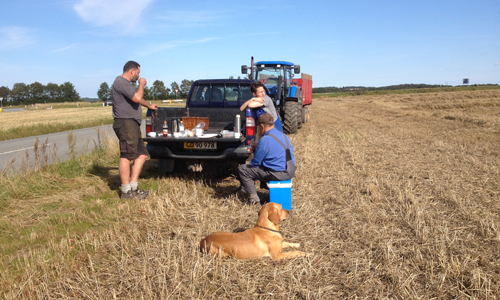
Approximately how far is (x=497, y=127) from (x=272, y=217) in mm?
12416

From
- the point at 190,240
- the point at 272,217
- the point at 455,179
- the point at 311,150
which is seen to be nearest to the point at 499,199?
the point at 455,179

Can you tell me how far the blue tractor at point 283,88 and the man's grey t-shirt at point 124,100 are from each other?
6682 mm

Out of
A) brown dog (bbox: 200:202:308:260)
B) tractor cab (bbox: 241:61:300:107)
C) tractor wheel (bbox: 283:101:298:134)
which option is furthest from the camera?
tractor cab (bbox: 241:61:300:107)

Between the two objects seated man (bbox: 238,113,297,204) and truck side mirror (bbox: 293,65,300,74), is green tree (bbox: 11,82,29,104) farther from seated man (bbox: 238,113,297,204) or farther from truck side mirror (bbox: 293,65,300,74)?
seated man (bbox: 238,113,297,204)

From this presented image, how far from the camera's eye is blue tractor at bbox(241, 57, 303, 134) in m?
12.3

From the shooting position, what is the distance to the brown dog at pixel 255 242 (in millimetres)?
3207

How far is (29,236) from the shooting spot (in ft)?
13.4

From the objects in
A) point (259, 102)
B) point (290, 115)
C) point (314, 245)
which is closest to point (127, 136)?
point (259, 102)

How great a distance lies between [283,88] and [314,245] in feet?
32.5

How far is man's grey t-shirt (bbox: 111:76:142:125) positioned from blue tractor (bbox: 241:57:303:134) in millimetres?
6682

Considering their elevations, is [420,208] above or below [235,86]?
below

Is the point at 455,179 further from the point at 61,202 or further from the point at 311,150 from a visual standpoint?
the point at 61,202

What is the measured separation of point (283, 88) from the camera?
12977 millimetres

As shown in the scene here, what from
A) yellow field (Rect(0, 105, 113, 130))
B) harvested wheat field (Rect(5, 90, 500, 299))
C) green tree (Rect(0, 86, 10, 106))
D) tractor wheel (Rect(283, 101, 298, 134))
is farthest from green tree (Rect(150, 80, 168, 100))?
harvested wheat field (Rect(5, 90, 500, 299))
